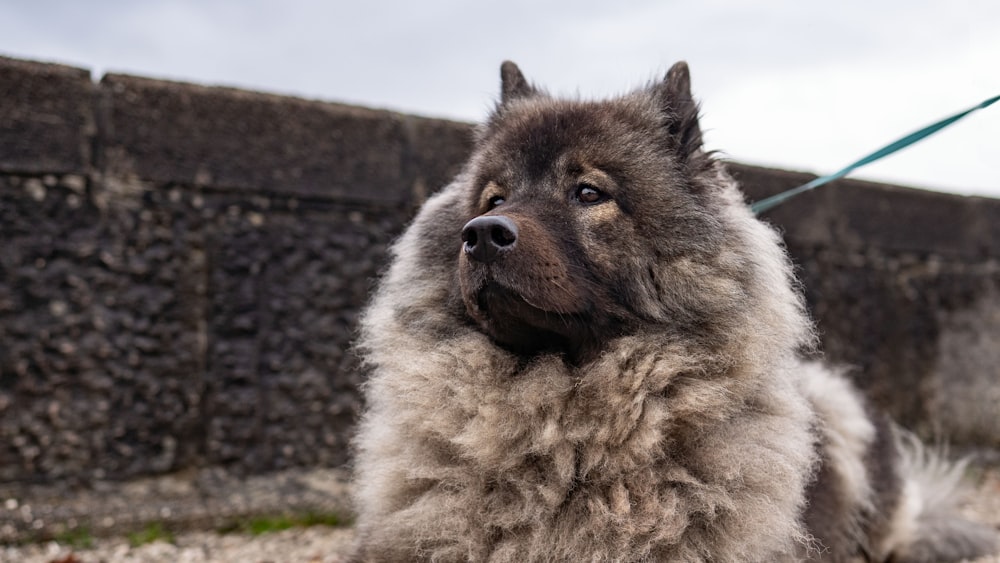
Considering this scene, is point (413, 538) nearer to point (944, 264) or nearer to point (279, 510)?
point (279, 510)

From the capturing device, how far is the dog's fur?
2484 mm

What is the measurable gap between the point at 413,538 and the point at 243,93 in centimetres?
256

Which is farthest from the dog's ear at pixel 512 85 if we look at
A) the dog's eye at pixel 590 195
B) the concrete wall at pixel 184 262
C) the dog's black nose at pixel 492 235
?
the concrete wall at pixel 184 262

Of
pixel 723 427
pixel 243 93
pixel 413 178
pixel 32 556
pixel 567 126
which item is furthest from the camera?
pixel 413 178

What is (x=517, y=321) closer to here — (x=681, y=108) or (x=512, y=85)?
(x=681, y=108)

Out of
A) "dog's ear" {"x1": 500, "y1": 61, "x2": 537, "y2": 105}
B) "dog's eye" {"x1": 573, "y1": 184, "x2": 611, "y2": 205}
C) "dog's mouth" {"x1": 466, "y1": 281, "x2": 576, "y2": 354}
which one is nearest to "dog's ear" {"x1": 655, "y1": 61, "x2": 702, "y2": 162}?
"dog's eye" {"x1": 573, "y1": 184, "x2": 611, "y2": 205}

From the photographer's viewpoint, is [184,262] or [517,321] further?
[184,262]

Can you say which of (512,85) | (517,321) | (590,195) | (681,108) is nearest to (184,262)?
(512,85)

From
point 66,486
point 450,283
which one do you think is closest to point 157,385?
point 66,486

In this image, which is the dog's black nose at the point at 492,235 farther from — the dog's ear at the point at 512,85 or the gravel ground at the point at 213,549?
the gravel ground at the point at 213,549

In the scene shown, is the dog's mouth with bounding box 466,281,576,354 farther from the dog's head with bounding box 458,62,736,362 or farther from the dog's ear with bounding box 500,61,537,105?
the dog's ear with bounding box 500,61,537,105

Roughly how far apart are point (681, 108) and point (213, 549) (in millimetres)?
2901

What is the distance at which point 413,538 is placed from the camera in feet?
8.54

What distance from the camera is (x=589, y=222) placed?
2.64m
